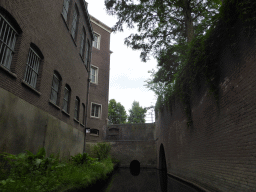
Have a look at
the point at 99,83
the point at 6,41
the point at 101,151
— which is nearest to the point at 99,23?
the point at 99,83

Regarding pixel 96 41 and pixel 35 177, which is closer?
pixel 35 177

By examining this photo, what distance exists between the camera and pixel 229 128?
5016mm

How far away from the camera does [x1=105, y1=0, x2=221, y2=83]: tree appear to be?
11540mm

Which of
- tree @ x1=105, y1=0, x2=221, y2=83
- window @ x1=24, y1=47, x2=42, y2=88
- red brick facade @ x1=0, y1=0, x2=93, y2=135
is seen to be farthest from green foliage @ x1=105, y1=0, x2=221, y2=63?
window @ x1=24, y1=47, x2=42, y2=88

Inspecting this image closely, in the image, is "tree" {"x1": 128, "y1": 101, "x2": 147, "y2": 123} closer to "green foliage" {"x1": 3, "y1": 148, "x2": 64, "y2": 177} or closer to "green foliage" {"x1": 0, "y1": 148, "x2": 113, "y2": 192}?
"green foliage" {"x1": 0, "y1": 148, "x2": 113, "y2": 192}

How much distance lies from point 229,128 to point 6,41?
6.62 m

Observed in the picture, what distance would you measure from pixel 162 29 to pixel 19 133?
36.7ft

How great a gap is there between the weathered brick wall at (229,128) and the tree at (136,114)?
37.3 meters

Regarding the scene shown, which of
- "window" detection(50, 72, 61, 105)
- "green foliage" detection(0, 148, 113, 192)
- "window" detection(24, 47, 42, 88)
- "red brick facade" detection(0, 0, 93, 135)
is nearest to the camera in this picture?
"green foliage" detection(0, 148, 113, 192)

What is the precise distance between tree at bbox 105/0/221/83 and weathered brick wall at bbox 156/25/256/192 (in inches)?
217

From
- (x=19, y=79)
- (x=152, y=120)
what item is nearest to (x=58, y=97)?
(x=19, y=79)

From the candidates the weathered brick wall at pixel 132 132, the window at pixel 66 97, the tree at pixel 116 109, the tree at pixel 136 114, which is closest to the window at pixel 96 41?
the weathered brick wall at pixel 132 132

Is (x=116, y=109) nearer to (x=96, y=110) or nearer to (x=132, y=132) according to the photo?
(x=132, y=132)

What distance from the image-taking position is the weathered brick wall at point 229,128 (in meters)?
4.13
